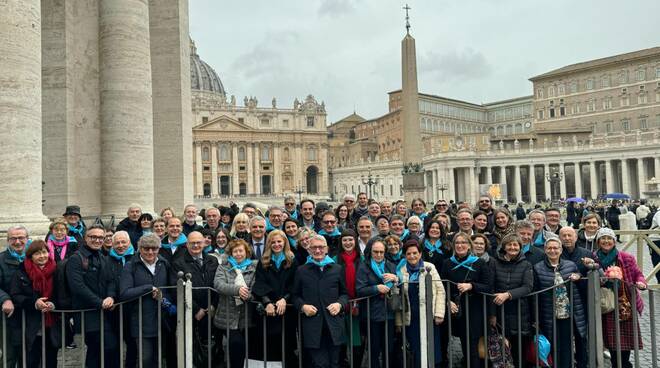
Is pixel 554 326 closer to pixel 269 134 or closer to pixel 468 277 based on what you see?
pixel 468 277

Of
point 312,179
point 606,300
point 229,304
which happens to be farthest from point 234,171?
point 606,300

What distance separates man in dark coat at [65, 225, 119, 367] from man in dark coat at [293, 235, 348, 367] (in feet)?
6.00

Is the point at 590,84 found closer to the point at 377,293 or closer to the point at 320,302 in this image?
the point at 377,293

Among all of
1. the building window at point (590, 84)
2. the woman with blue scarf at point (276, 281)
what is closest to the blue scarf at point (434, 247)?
the woman with blue scarf at point (276, 281)

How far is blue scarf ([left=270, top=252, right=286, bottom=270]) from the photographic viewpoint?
225 inches

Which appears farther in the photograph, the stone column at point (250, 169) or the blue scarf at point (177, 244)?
the stone column at point (250, 169)

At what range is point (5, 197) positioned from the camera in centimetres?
820

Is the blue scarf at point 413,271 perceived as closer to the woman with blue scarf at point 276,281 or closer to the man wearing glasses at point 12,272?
the woman with blue scarf at point 276,281

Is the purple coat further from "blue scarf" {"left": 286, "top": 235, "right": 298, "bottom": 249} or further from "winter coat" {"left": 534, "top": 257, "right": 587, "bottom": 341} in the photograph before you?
"blue scarf" {"left": 286, "top": 235, "right": 298, "bottom": 249}

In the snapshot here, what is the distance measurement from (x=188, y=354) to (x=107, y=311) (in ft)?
3.04

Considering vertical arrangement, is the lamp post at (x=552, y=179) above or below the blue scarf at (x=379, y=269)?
above

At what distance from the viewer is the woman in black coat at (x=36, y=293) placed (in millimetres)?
5293

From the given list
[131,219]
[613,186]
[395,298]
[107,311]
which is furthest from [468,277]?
[613,186]

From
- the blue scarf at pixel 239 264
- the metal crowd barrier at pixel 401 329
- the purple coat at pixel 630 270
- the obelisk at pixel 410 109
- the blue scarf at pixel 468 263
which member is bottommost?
the metal crowd barrier at pixel 401 329
